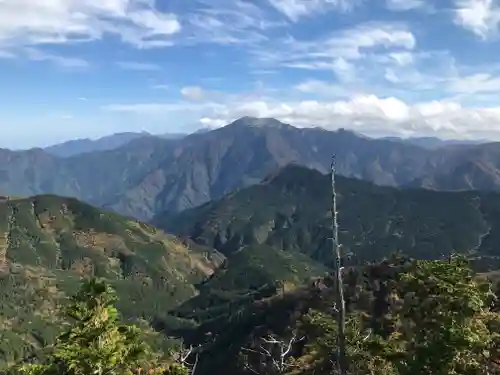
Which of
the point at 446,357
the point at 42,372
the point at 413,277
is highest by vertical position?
the point at 413,277

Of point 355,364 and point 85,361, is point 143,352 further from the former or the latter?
point 355,364

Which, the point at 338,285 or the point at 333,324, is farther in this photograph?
the point at 333,324

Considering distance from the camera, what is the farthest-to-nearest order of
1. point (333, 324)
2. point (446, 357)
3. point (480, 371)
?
point (333, 324), point (480, 371), point (446, 357)

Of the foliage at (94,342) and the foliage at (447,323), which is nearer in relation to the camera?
the foliage at (447,323)

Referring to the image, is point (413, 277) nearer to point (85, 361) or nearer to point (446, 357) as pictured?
point (446, 357)

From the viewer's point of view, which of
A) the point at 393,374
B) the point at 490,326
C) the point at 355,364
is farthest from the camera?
the point at 355,364

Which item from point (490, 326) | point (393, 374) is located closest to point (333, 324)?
point (393, 374)

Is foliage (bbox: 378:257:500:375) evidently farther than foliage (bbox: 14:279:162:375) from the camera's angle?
No

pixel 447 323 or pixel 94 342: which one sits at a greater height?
pixel 447 323

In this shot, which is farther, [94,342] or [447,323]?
[94,342]

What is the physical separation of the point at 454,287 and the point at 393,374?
54.0ft

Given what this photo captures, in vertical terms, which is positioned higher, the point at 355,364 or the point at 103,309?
the point at 103,309

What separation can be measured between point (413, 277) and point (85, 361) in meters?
21.0

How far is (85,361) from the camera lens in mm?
32531
